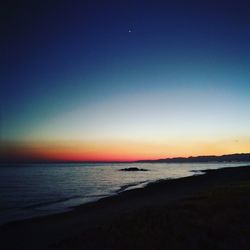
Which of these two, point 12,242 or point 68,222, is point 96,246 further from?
point 68,222

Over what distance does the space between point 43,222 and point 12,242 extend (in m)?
5.38

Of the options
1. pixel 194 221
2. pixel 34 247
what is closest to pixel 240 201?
pixel 194 221

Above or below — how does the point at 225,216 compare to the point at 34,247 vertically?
above

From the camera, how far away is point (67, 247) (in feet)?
39.9

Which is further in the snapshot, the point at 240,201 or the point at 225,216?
the point at 240,201

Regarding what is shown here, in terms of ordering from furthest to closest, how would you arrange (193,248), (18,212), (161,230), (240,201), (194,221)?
(18,212), (240,201), (194,221), (161,230), (193,248)

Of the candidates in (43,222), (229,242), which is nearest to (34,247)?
(43,222)

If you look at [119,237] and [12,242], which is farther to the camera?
[12,242]

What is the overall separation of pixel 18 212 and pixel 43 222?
7845 mm

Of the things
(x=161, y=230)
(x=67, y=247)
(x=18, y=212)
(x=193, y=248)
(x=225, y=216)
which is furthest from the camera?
(x=18, y=212)

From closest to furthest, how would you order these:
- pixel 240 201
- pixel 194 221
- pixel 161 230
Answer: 1. pixel 161 230
2. pixel 194 221
3. pixel 240 201

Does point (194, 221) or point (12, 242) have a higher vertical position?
point (194, 221)

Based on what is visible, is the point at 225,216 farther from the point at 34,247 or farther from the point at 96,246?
the point at 34,247

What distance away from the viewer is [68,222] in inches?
795
